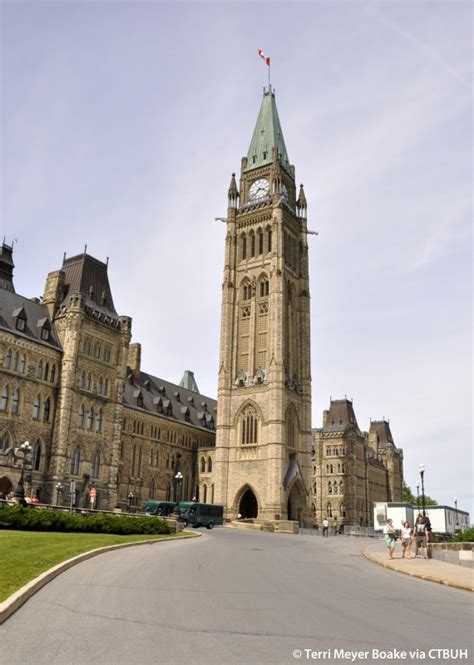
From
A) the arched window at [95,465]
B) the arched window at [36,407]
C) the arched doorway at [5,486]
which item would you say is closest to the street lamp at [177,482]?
the arched window at [95,465]

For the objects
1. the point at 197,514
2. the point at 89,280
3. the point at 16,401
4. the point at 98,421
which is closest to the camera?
the point at 16,401

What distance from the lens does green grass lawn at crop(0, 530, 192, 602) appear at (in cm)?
1270

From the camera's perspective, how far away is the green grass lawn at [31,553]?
12.7 metres

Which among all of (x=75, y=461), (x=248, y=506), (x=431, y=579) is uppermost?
(x=75, y=461)

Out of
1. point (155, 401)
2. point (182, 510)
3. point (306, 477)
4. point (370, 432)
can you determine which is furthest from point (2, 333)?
point (370, 432)

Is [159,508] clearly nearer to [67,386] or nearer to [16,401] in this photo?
[67,386]

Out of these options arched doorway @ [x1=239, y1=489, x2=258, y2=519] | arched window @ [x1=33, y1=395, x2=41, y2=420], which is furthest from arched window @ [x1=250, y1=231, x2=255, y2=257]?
arched window @ [x1=33, y1=395, x2=41, y2=420]

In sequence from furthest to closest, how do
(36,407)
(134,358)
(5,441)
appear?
(134,358) → (36,407) → (5,441)

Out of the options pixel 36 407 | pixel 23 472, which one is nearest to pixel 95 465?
pixel 36 407

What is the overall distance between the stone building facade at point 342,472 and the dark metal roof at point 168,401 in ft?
68.4

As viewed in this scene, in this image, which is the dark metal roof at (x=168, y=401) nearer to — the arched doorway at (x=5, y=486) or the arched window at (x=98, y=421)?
the arched window at (x=98, y=421)

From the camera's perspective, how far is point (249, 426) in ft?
244

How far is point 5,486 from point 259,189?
58062mm

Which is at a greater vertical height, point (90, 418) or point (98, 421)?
point (90, 418)
